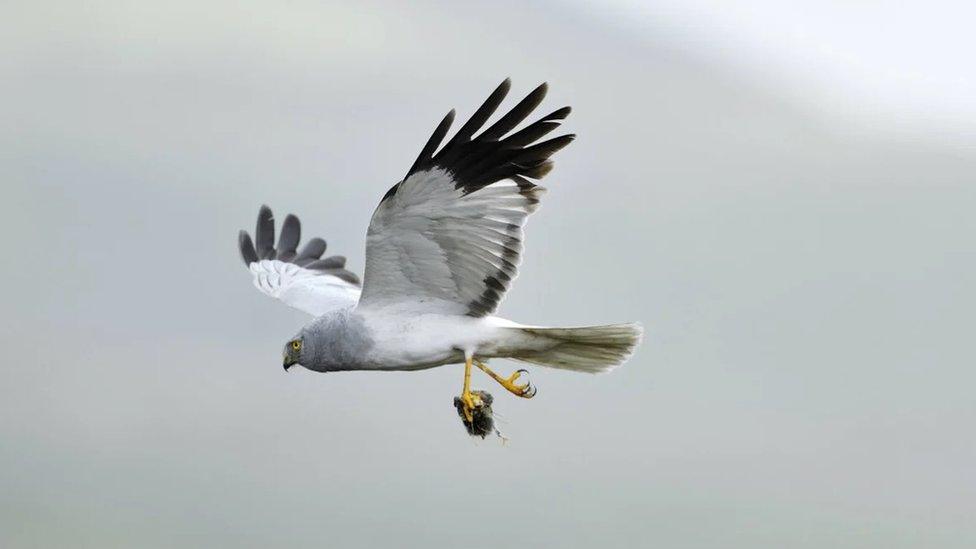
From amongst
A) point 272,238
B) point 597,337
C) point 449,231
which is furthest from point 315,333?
point 272,238

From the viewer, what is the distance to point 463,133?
35.0ft

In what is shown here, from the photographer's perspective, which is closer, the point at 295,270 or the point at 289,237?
the point at 295,270

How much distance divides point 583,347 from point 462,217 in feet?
5.67

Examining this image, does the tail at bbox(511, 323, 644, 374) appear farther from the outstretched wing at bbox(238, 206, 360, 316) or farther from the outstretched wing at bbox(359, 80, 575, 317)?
the outstretched wing at bbox(238, 206, 360, 316)

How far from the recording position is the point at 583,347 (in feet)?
39.2

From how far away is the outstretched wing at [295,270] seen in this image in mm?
14555

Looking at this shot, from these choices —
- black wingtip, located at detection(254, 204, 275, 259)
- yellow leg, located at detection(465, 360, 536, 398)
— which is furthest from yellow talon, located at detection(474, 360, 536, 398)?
black wingtip, located at detection(254, 204, 275, 259)

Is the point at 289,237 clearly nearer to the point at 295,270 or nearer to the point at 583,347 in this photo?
the point at 295,270

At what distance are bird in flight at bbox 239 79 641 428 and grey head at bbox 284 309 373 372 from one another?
1 centimetres

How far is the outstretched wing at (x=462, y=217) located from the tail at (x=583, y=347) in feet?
1.78

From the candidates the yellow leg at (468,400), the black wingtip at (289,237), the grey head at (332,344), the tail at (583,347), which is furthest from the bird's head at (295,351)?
the black wingtip at (289,237)

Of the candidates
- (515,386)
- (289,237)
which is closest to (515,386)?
(515,386)

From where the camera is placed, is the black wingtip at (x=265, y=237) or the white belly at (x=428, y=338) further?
the black wingtip at (x=265, y=237)

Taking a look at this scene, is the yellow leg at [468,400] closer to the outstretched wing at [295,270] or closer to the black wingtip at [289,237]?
the outstretched wing at [295,270]
